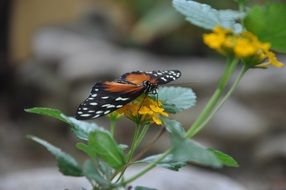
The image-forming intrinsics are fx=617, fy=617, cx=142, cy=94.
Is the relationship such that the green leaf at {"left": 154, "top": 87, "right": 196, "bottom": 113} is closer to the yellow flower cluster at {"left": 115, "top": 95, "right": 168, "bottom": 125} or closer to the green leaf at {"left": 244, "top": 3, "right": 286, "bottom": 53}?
the yellow flower cluster at {"left": 115, "top": 95, "right": 168, "bottom": 125}

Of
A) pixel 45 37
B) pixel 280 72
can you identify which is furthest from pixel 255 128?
pixel 45 37

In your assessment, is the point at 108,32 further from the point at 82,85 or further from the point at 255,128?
the point at 255,128

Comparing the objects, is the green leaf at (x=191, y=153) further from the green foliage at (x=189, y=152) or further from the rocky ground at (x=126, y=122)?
the rocky ground at (x=126, y=122)

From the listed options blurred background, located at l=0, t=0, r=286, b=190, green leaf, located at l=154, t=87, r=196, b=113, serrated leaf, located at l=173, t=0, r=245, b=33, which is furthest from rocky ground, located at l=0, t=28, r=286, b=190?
serrated leaf, located at l=173, t=0, r=245, b=33

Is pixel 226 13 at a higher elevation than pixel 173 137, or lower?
higher

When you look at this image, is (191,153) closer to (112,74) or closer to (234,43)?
(234,43)

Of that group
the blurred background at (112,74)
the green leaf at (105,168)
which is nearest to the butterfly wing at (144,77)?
the green leaf at (105,168)

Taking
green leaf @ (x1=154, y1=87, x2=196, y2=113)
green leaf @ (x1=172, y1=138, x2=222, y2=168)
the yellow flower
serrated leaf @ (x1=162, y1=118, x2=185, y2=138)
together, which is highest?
the yellow flower
